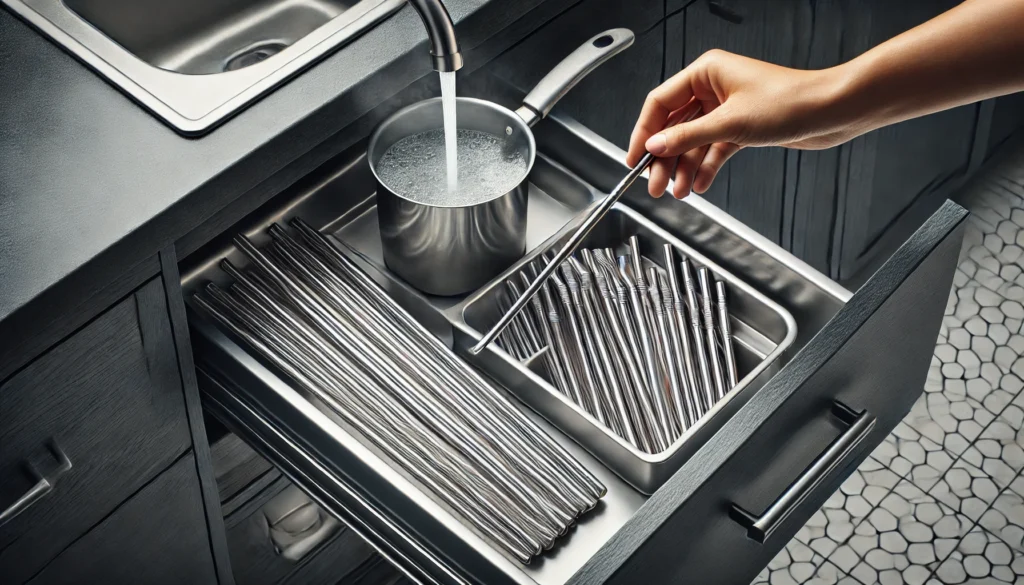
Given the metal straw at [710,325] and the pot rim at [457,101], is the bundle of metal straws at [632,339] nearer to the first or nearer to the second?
the metal straw at [710,325]

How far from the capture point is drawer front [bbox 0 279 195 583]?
95 cm

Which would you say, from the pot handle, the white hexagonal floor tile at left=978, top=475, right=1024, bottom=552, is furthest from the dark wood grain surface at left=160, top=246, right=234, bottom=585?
the white hexagonal floor tile at left=978, top=475, right=1024, bottom=552

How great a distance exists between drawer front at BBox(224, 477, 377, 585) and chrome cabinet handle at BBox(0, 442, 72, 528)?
31 centimetres

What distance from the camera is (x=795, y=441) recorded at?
0.95 m

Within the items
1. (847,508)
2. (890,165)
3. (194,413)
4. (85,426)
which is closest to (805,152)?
(890,165)

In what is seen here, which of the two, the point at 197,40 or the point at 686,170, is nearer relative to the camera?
the point at 686,170

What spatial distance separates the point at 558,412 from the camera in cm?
103

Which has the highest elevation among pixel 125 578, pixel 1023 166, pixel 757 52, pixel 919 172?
pixel 757 52

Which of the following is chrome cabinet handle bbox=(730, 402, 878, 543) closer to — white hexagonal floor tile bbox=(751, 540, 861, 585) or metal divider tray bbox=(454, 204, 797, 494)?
metal divider tray bbox=(454, 204, 797, 494)

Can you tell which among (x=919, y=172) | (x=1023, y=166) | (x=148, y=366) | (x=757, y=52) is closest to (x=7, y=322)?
(x=148, y=366)

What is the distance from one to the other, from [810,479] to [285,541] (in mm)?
706

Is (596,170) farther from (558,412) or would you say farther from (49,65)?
(49,65)

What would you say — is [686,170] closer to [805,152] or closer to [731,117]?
[731,117]

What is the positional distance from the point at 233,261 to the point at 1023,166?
1.70 meters
